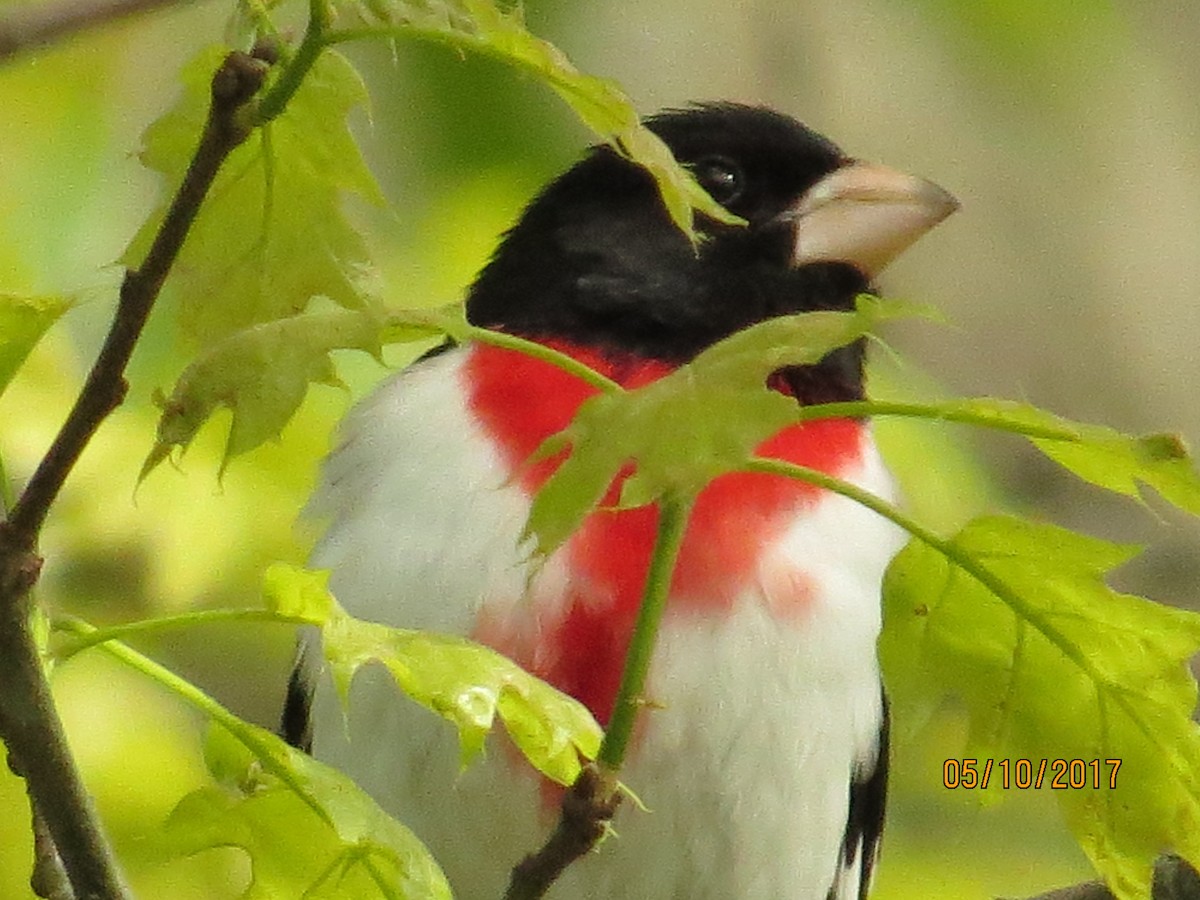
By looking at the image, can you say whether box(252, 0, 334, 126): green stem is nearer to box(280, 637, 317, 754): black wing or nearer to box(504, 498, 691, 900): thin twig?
box(504, 498, 691, 900): thin twig

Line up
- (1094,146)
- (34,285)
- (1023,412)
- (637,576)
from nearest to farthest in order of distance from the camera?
(1023,412) < (637,576) < (34,285) < (1094,146)

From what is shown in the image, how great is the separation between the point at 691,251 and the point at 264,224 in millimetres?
1052

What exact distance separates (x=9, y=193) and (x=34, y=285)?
0.18 m

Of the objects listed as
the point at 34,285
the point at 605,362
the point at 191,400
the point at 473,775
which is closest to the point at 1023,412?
the point at 191,400

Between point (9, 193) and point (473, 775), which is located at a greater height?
point (9, 193)

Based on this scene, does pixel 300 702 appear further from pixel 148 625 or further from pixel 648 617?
pixel 648 617

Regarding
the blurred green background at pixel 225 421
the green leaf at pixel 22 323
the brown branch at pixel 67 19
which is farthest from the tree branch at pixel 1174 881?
the brown branch at pixel 67 19

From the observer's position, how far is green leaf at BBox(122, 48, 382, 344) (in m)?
1.21

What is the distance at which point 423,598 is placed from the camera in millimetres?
1859

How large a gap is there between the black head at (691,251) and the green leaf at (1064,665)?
0.93 m

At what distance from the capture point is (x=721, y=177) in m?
2.33

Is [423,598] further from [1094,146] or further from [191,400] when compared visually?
[1094,146]

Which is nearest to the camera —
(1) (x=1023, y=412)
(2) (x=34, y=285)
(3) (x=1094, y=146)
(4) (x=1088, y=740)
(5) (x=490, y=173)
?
(1) (x=1023, y=412)
